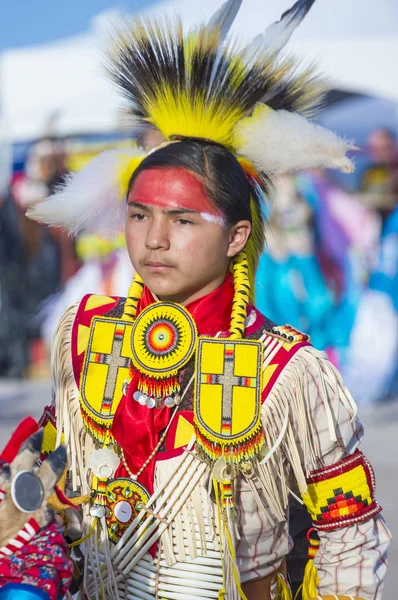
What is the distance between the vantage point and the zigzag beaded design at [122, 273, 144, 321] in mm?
2262

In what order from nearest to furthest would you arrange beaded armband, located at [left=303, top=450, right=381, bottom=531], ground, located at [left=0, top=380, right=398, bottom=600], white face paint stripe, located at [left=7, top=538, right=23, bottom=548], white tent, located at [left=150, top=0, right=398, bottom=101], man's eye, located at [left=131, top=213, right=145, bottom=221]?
white face paint stripe, located at [left=7, top=538, right=23, bottom=548]
beaded armband, located at [left=303, top=450, right=381, bottom=531]
man's eye, located at [left=131, top=213, right=145, bottom=221]
ground, located at [left=0, top=380, right=398, bottom=600]
white tent, located at [left=150, top=0, right=398, bottom=101]

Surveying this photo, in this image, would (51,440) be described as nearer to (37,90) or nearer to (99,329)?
(99,329)

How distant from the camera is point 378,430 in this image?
313 inches

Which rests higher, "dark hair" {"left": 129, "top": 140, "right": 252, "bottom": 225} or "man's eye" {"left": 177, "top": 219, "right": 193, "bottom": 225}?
"dark hair" {"left": 129, "top": 140, "right": 252, "bottom": 225}

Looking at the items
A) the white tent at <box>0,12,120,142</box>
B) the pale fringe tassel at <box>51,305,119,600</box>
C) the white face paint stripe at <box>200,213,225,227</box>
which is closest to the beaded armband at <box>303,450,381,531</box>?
the pale fringe tassel at <box>51,305,119,600</box>

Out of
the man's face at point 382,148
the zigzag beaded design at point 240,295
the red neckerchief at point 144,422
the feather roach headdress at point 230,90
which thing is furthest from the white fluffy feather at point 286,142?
the man's face at point 382,148

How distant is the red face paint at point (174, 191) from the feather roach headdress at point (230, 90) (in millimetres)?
144

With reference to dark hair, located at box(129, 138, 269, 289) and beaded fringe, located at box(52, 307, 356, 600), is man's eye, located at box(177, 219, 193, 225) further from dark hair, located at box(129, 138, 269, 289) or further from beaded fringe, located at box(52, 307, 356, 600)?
beaded fringe, located at box(52, 307, 356, 600)

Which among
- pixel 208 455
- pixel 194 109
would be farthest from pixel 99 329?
pixel 194 109

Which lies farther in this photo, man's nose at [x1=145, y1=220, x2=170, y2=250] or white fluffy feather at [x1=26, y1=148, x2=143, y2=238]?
white fluffy feather at [x1=26, y1=148, x2=143, y2=238]

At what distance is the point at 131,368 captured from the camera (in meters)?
2.19

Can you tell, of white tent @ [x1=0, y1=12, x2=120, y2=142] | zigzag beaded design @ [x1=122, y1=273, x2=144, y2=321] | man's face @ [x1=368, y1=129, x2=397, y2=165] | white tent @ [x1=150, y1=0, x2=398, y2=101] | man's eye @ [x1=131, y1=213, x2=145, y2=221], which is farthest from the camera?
white tent @ [x1=0, y1=12, x2=120, y2=142]

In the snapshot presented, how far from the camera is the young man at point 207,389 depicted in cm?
204

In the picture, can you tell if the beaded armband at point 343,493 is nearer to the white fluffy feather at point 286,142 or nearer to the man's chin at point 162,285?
the man's chin at point 162,285
